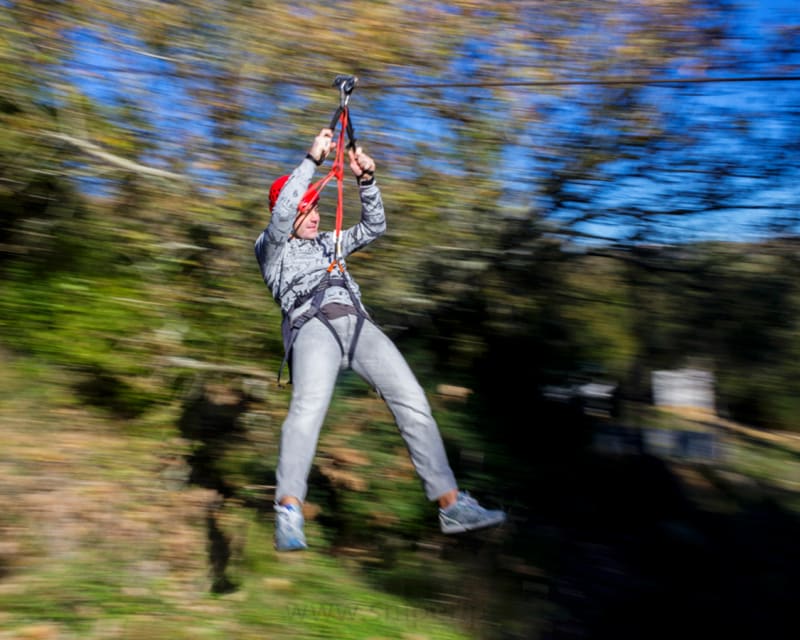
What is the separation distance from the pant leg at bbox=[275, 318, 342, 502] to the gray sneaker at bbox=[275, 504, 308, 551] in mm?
74

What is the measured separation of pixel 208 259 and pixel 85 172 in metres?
1.26

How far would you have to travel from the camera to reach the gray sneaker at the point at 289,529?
3.37 meters

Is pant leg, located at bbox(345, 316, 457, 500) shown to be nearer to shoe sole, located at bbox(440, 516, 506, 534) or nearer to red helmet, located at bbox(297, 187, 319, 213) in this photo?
shoe sole, located at bbox(440, 516, 506, 534)

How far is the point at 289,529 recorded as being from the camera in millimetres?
3414

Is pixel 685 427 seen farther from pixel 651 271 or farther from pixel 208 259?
pixel 208 259

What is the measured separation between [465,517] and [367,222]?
1533 millimetres

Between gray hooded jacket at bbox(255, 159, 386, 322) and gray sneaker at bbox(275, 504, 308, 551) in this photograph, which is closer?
gray sneaker at bbox(275, 504, 308, 551)

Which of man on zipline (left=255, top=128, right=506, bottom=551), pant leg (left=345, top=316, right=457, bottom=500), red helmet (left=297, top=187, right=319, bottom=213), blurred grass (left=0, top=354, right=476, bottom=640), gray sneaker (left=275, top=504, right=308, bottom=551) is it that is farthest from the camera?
blurred grass (left=0, top=354, right=476, bottom=640)

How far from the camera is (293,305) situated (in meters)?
3.84

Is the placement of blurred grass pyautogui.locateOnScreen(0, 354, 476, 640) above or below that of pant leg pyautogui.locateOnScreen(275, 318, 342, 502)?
below

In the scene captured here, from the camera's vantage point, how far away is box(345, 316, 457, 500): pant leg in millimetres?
3676

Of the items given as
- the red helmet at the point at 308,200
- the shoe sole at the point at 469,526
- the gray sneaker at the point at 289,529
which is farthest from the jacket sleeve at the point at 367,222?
the shoe sole at the point at 469,526

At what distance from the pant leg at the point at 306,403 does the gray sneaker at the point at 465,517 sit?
67 cm

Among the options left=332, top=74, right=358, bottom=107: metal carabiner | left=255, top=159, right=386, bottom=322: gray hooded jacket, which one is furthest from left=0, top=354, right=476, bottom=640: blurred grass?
left=332, top=74, right=358, bottom=107: metal carabiner
